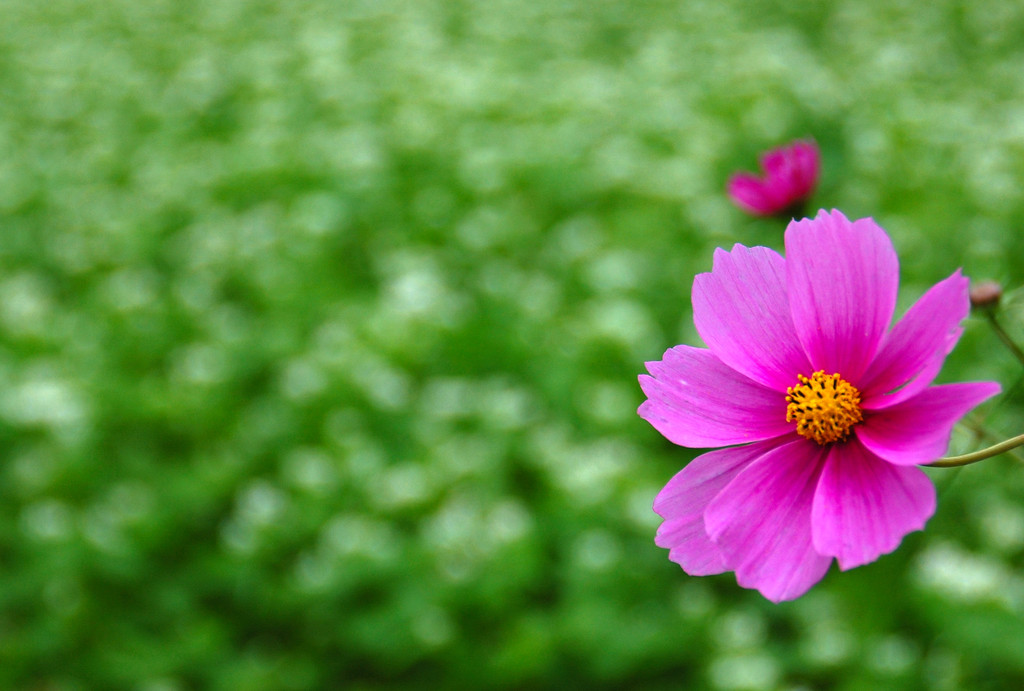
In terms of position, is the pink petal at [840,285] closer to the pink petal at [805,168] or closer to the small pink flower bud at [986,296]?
the small pink flower bud at [986,296]

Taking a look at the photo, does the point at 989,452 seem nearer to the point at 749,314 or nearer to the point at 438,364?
the point at 749,314

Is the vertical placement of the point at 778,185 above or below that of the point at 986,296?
above

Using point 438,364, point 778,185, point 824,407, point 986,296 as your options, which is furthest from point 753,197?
point 438,364

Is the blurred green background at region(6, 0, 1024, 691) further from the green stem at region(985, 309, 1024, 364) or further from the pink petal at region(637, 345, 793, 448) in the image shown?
the pink petal at region(637, 345, 793, 448)

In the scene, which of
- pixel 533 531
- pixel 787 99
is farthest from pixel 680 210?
pixel 533 531

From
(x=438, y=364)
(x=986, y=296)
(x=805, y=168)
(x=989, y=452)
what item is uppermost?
(x=438, y=364)

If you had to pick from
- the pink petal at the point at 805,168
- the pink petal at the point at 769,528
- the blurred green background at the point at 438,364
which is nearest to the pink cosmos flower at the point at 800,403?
the pink petal at the point at 769,528

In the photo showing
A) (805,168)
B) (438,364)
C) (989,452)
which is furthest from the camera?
(438,364)
